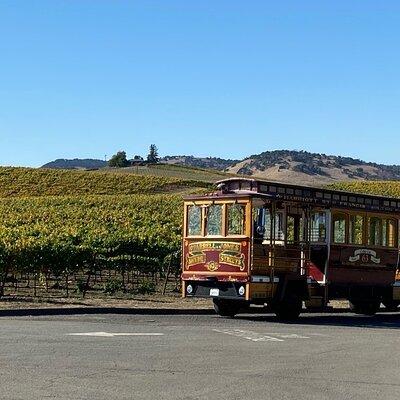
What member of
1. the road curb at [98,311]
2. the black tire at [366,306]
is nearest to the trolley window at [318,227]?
the black tire at [366,306]

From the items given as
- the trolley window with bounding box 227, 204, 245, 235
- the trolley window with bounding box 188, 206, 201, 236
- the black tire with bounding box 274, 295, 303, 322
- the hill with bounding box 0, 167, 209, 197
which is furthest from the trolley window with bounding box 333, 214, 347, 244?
the hill with bounding box 0, 167, 209, 197

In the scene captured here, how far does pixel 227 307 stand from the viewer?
2023 centimetres

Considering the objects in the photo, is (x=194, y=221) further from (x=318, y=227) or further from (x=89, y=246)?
(x=89, y=246)

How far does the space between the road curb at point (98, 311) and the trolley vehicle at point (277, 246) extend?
2.24ft

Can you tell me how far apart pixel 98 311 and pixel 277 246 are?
13.8ft

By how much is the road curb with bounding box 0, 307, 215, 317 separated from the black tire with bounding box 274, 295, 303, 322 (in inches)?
82.3

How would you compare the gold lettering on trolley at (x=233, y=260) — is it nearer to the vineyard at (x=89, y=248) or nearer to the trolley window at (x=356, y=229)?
the trolley window at (x=356, y=229)

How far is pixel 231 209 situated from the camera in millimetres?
19609

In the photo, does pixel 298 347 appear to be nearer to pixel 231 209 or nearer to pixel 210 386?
pixel 210 386

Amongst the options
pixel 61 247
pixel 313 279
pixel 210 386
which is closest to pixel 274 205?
pixel 313 279

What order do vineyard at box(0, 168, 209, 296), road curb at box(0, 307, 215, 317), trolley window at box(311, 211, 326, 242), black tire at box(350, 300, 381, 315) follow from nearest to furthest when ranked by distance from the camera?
road curb at box(0, 307, 215, 317) < trolley window at box(311, 211, 326, 242) < black tire at box(350, 300, 381, 315) < vineyard at box(0, 168, 209, 296)

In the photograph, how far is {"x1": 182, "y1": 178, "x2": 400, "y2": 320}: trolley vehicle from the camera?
63.2 feet

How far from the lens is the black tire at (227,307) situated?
66.2 ft

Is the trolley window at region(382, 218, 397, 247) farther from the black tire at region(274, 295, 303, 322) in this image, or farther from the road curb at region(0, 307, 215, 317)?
the road curb at region(0, 307, 215, 317)
